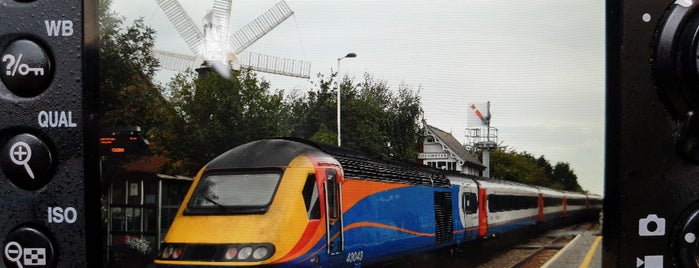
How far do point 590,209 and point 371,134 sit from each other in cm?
53

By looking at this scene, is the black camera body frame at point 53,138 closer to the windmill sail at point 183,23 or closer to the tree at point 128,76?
the tree at point 128,76

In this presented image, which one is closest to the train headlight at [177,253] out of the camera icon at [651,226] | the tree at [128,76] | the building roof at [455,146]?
the tree at [128,76]

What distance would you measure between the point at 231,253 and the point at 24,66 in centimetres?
71

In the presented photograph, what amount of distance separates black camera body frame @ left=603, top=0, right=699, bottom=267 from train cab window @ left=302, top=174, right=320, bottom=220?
0.69 meters

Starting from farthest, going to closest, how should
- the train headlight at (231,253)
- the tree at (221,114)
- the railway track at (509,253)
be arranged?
the railway track at (509,253) → the tree at (221,114) → the train headlight at (231,253)

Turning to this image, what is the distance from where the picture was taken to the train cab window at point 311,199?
68.3 inches

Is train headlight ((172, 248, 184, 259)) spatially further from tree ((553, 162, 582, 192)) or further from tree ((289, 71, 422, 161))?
tree ((553, 162, 582, 192))

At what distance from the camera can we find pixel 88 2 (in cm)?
174

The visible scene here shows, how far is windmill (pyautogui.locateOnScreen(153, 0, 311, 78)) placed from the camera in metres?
1.63

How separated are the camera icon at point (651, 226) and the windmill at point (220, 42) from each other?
2.64ft

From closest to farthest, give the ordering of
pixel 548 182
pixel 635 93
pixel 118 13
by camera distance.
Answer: pixel 635 93, pixel 548 182, pixel 118 13

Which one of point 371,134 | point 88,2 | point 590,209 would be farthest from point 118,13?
point 590,209

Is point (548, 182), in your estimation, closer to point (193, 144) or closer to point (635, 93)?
point (635, 93)

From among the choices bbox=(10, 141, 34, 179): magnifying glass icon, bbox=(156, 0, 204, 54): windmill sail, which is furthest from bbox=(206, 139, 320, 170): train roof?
bbox=(10, 141, 34, 179): magnifying glass icon
